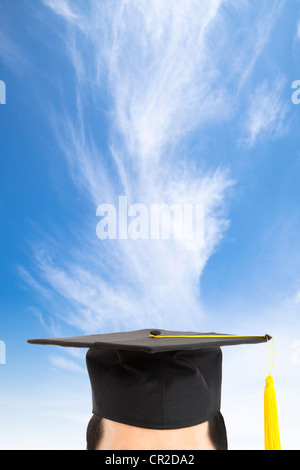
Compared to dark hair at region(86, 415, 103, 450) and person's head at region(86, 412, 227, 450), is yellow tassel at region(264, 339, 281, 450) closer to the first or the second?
person's head at region(86, 412, 227, 450)

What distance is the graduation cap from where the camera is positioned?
1.08 metres

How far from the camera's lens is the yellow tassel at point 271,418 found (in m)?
1.21

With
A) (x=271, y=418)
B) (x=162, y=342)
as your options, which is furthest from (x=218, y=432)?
(x=162, y=342)

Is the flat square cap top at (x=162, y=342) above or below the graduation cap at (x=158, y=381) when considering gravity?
above

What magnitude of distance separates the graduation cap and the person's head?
1 cm

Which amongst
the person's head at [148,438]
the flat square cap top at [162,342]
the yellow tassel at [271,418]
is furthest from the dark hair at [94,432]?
the yellow tassel at [271,418]

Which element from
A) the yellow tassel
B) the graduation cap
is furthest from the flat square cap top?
the yellow tassel

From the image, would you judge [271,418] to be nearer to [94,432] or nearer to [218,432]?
[218,432]

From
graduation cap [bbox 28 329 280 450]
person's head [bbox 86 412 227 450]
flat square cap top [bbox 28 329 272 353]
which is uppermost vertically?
flat square cap top [bbox 28 329 272 353]

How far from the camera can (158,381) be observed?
3.65 feet

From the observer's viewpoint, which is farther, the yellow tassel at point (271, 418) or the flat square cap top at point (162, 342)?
the yellow tassel at point (271, 418)

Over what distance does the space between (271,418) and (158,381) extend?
0.36m

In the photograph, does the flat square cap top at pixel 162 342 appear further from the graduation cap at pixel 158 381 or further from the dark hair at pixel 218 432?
the dark hair at pixel 218 432
